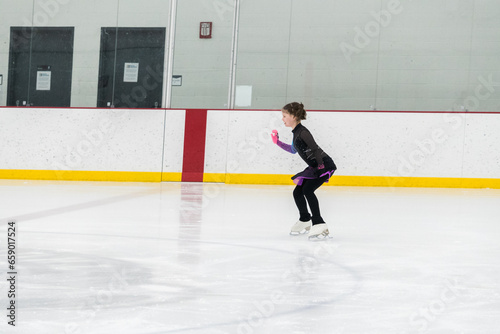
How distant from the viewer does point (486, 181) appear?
10.3m

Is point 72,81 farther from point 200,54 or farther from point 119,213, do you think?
point 119,213

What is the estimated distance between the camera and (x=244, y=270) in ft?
11.1

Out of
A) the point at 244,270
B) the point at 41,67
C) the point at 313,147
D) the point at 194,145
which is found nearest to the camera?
the point at 244,270

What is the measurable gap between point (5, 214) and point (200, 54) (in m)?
5.92

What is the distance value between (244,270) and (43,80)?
8.81 meters

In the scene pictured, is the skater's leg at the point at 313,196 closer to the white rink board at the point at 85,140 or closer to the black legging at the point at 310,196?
the black legging at the point at 310,196

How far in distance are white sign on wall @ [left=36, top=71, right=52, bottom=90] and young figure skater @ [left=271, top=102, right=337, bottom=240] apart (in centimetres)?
736

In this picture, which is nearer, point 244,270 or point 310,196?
point 244,270

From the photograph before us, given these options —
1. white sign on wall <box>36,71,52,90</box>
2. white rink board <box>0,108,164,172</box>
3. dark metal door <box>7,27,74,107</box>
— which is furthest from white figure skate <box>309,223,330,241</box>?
white sign on wall <box>36,71,52,90</box>

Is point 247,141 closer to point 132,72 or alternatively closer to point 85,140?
point 132,72

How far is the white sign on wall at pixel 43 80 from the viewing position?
11258 mm

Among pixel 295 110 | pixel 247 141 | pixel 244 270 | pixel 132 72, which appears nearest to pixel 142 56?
pixel 132 72

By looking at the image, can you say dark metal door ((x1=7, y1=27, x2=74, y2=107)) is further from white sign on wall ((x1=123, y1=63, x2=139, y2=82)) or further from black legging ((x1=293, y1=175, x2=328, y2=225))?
black legging ((x1=293, y1=175, x2=328, y2=225))

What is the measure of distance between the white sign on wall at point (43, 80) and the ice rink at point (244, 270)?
4649 mm
